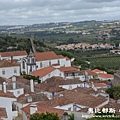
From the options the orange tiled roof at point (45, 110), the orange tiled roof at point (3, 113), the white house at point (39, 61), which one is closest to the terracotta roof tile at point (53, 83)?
the orange tiled roof at point (45, 110)

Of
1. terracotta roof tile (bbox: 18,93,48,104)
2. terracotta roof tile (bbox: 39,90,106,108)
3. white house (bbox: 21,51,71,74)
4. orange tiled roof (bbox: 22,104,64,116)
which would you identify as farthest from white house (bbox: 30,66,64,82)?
orange tiled roof (bbox: 22,104,64,116)

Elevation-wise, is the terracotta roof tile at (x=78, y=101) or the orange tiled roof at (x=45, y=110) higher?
the orange tiled roof at (x=45, y=110)

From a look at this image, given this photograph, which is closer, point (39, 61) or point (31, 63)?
point (31, 63)

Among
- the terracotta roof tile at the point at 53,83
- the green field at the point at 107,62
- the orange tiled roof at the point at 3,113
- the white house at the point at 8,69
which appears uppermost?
the orange tiled roof at the point at 3,113

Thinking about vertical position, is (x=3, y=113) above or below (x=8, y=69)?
above

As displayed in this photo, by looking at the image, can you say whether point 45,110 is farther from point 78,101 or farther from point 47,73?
point 47,73

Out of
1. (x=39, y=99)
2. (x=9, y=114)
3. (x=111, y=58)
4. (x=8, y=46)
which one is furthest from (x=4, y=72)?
(x=111, y=58)

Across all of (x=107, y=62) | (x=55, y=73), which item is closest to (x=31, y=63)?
(x=55, y=73)

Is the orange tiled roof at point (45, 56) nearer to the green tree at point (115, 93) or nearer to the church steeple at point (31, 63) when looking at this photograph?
the church steeple at point (31, 63)

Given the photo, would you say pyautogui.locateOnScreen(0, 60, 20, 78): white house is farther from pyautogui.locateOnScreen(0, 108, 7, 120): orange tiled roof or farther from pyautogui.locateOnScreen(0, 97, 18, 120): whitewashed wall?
pyautogui.locateOnScreen(0, 108, 7, 120): orange tiled roof

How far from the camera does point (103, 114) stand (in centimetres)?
2111

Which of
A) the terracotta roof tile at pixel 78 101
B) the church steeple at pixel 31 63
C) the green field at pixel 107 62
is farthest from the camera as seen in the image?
the green field at pixel 107 62

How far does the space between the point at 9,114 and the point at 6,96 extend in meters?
2.03

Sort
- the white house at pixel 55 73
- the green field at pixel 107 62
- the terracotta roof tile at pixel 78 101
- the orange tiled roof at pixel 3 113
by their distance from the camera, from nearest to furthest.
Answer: the orange tiled roof at pixel 3 113
the terracotta roof tile at pixel 78 101
the white house at pixel 55 73
the green field at pixel 107 62
